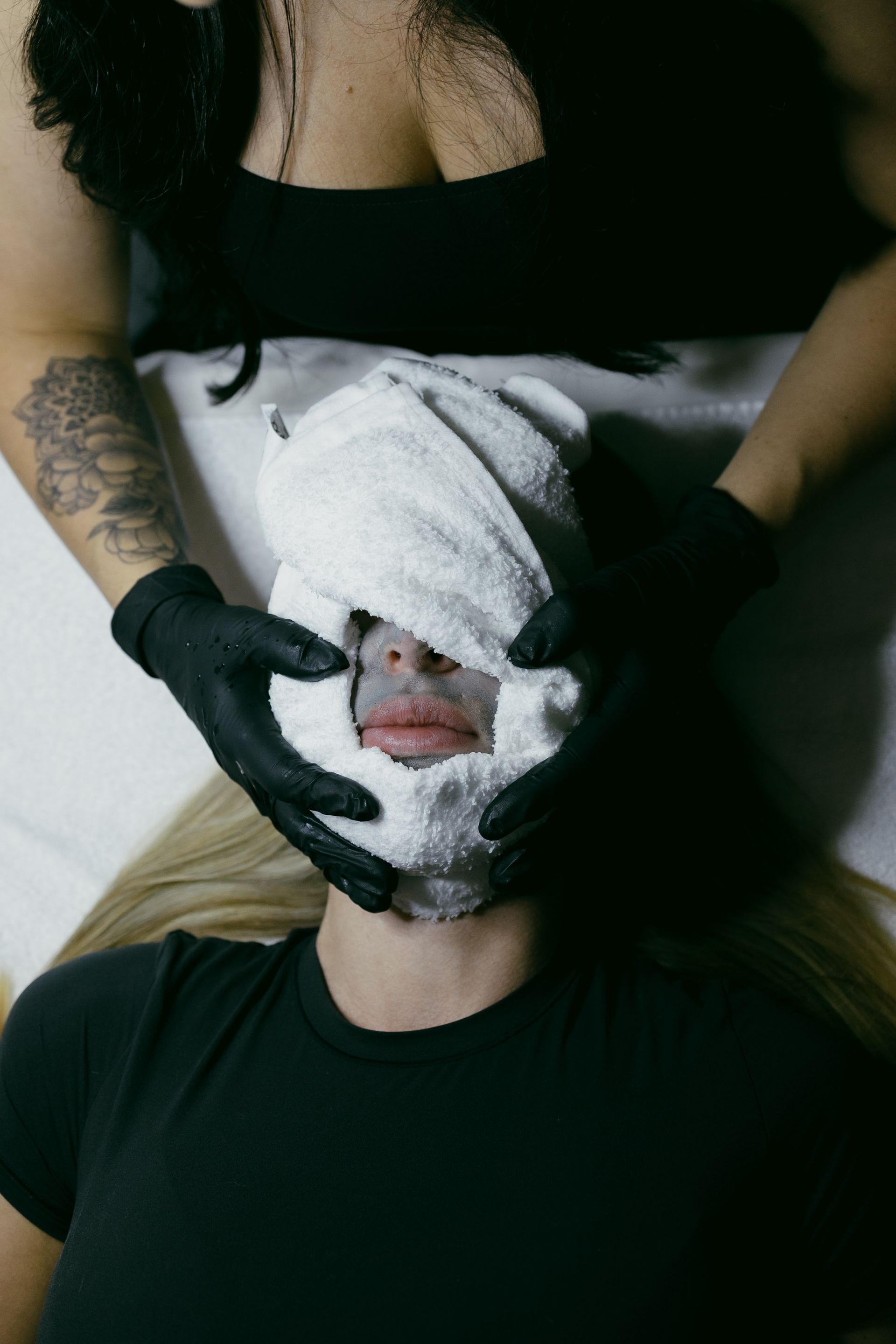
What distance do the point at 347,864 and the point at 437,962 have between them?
16 centimetres

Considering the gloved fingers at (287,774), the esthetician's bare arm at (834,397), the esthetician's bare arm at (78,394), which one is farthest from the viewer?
the esthetician's bare arm at (78,394)

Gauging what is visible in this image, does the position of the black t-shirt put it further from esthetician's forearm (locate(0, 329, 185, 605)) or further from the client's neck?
esthetician's forearm (locate(0, 329, 185, 605))

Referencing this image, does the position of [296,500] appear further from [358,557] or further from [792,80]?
[792,80]

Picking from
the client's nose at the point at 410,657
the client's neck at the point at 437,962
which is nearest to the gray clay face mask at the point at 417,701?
the client's nose at the point at 410,657

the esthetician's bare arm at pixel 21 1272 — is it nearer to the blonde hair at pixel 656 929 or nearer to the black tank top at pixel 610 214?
the blonde hair at pixel 656 929

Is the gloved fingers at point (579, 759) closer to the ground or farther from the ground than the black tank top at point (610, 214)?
closer to the ground

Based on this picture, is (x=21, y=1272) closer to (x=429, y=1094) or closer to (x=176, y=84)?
(x=429, y=1094)

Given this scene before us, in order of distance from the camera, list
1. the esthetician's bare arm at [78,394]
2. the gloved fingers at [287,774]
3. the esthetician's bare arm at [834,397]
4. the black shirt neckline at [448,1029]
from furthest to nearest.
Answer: the esthetician's bare arm at [78,394]
the esthetician's bare arm at [834,397]
the black shirt neckline at [448,1029]
the gloved fingers at [287,774]

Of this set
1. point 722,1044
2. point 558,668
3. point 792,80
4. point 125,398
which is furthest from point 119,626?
point 792,80

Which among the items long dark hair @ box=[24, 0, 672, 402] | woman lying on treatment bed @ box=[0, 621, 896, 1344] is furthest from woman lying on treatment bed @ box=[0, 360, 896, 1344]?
long dark hair @ box=[24, 0, 672, 402]

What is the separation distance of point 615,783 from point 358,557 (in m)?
0.32

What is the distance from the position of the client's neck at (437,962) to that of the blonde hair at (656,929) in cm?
31

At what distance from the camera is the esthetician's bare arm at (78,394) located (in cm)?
117

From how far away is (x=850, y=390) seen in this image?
107cm
